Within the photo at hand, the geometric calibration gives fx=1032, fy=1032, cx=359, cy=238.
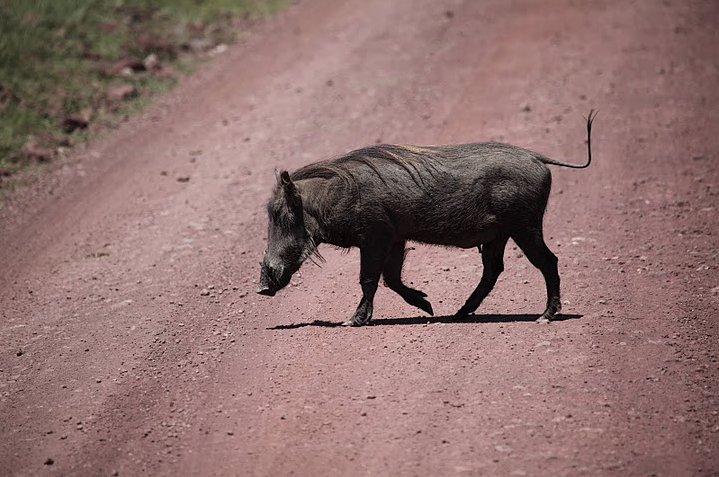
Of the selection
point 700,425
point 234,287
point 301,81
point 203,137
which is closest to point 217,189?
point 203,137

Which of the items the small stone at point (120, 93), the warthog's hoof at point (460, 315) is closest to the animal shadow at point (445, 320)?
the warthog's hoof at point (460, 315)

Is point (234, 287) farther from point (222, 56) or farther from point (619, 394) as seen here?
point (222, 56)

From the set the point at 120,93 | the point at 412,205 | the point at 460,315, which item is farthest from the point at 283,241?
the point at 120,93

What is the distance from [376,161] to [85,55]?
26.5 feet

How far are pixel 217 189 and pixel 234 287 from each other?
2486 millimetres

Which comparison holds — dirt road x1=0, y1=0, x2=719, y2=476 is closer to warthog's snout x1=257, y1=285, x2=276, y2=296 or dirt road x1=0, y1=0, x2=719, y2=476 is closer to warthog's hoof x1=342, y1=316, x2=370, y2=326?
warthog's hoof x1=342, y1=316, x2=370, y2=326

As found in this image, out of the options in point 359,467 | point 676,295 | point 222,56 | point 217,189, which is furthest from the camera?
point 222,56

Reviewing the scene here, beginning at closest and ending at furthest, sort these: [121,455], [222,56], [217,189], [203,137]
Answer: [121,455], [217,189], [203,137], [222,56]

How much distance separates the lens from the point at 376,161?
23.8 ft

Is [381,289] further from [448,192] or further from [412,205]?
[448,192]

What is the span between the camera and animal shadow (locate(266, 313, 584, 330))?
283 inches

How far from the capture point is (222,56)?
1471 cm

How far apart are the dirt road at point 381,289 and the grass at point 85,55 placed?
0.56 metres

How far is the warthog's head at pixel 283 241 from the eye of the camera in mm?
7254
